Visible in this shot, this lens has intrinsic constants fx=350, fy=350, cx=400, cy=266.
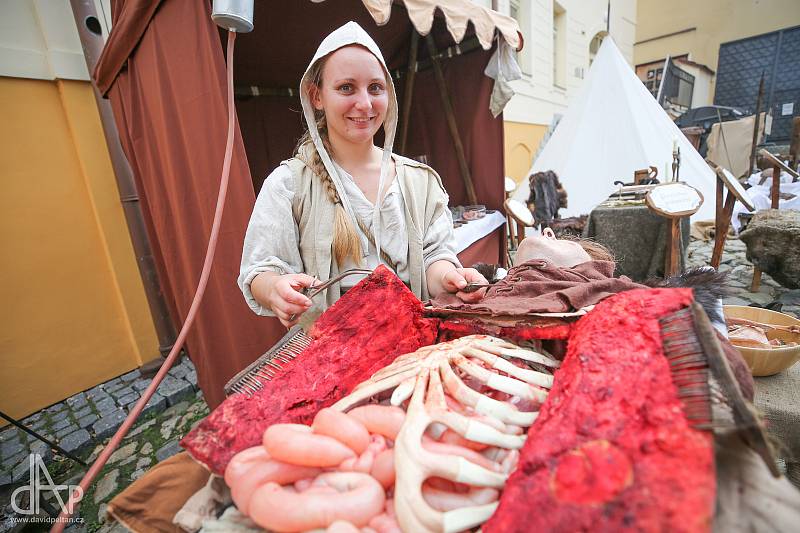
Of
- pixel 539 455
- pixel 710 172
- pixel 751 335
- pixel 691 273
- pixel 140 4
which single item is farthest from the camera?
pixel 710 172

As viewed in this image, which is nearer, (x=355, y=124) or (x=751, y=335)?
(x=355, y=124)

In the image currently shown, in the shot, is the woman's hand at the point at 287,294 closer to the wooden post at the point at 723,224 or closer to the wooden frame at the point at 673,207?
the wooden frame at the point at 673,207

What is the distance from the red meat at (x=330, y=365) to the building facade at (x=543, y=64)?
8838 mm

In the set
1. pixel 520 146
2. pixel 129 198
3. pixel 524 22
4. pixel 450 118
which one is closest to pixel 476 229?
pixel 450 118

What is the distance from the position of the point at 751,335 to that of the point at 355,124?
7.38 feet

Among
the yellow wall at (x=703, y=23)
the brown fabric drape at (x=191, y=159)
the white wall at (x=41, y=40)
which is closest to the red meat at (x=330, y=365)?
the brown fabric drape at (x=191, y=159)

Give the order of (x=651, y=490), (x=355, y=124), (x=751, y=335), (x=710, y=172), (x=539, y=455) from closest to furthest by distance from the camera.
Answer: (x=651, y=490)
(x=539, y=455)
(x=355, y=124)
(x=751, y=335)
(x=710, y=172)

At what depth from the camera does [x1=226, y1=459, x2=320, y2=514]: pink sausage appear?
63 centimetres

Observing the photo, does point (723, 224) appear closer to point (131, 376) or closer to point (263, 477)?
point (263, 477)

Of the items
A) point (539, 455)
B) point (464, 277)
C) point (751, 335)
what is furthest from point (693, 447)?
point (751, 335)

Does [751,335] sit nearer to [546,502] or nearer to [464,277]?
[464,277]

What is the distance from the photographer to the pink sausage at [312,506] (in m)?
0.56

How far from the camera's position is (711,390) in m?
0.58

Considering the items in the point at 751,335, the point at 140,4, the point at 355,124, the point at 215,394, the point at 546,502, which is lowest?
the point at 215,394
